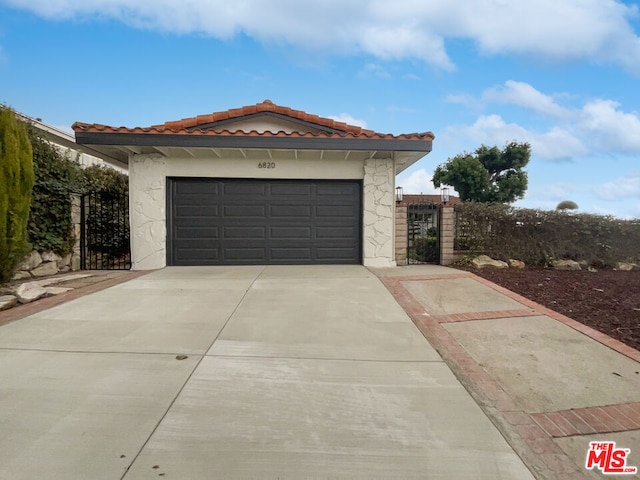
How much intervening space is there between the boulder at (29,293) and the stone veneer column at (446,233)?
847 centimetres

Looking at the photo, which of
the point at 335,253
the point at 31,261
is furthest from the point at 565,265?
the point at 31,261

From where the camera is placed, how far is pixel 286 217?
8.47 meters

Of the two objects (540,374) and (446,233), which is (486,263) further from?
(540,374)

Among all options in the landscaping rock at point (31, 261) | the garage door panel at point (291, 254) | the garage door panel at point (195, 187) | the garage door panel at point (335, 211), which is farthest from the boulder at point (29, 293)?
the garage door panel at point (335, 211)

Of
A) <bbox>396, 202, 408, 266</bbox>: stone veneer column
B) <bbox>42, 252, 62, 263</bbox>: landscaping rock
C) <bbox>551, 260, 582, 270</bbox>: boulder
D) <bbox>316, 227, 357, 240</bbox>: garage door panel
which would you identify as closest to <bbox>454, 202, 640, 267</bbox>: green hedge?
<bbox>551, 260, 582, 270</bbox>: boulder

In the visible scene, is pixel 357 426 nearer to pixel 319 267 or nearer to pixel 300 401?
pixel 300 401

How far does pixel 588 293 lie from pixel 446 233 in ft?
10.7

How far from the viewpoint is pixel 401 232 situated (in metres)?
8.57

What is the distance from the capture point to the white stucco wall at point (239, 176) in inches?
317

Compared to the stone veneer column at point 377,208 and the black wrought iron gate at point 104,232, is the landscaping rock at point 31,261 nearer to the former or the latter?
the black wrought iron gate at point 104,232

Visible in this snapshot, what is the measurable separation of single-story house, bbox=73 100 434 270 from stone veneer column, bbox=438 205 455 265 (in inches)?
52.9

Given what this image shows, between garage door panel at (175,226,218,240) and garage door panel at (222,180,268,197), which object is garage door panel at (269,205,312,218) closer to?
garage door panel at (222,180,268,197)

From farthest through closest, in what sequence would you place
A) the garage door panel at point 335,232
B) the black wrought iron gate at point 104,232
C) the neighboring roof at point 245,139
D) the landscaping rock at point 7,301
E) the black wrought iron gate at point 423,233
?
the black wrought iron gate at point 423,233
the garage door panel at point 335,232
the black wrought iron gate at point 104,232
the neighboring roof at point 245,139
the landscaping rock at point 7,301

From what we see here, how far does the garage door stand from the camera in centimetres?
832
